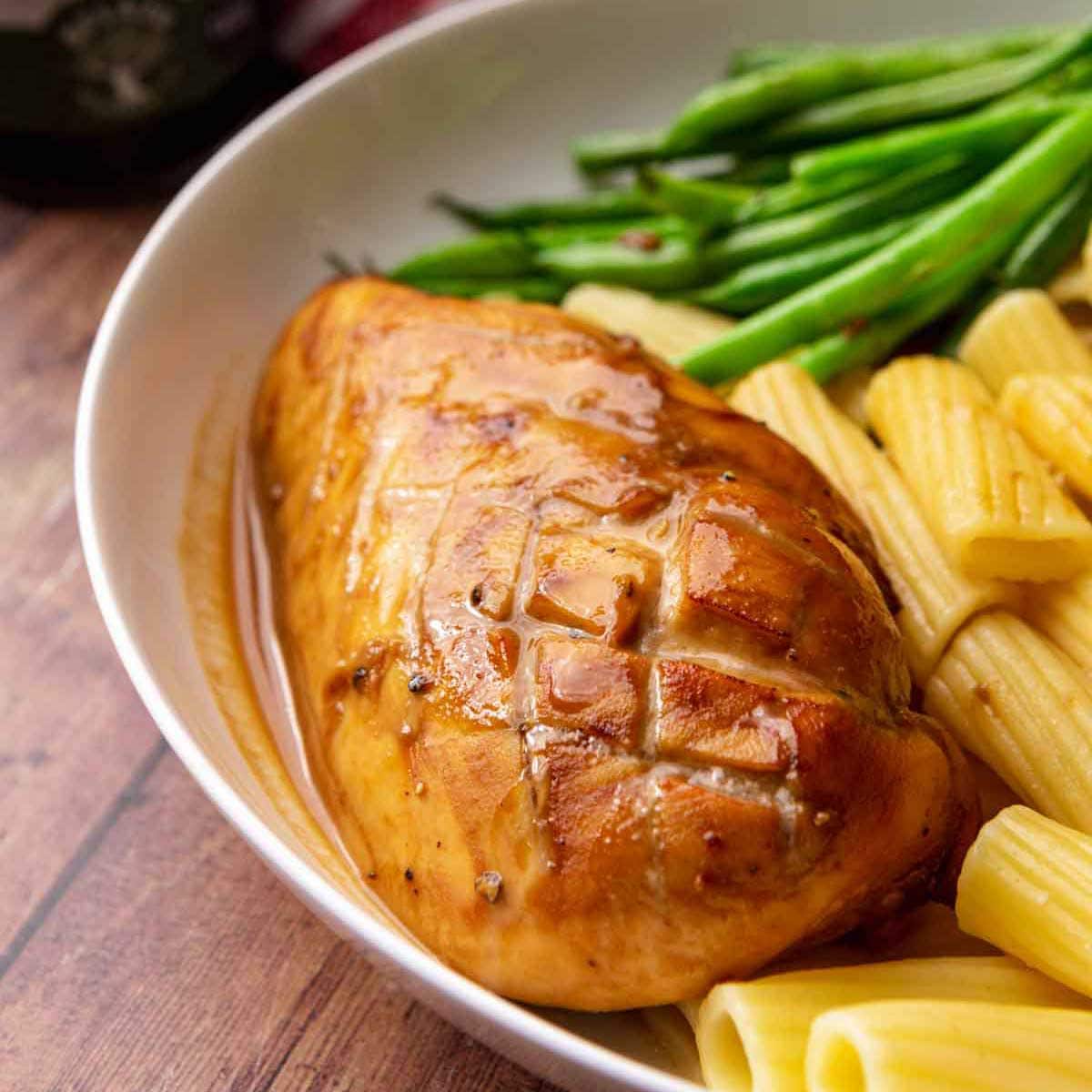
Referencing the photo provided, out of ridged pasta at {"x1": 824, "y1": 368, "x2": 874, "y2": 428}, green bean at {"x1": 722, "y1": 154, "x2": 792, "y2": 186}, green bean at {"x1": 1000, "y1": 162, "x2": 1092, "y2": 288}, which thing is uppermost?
green bean at {"x1": 722, "y1": 154, "x2": 792, "y2": 186}

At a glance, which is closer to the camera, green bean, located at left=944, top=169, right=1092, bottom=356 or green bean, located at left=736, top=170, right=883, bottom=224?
green bean, located at left=944, top=169, right=1092, bottom=356

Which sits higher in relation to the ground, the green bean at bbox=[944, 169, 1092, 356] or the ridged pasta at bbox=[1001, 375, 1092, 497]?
the ridged pasta at bbox=[1001, 375, 1092, 497]

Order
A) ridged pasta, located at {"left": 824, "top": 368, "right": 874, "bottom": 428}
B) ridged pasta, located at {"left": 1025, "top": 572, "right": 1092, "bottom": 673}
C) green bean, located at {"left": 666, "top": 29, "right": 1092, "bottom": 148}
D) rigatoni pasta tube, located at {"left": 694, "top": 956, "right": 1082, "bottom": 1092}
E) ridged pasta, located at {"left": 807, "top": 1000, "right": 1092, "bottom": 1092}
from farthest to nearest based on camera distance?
green bean, located at {"left": 666, "top": 29, "right": 1092, "bottom": 148} < ridged pasta, located at {"left": 824, "top": 368, "right": 874, "bottom": 428} < ridged pasta, located at {"left": 1025, "top": 572, "right": 1092, "bottom": 673} < rigatoni pasta tube, located at {"left": 694, "top": 956, "right": 1082, "bottom": 1092} < ridged pasta, located at {"left": 807, "top": 1000, "right": 1092, "bottom": 1092}

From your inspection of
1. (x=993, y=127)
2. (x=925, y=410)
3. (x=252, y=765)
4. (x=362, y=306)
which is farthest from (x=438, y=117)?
(x=252, y=765)

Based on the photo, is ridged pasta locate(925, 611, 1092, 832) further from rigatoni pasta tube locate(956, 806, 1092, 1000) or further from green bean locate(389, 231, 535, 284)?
green bean locate(389, 231, 535, 284)

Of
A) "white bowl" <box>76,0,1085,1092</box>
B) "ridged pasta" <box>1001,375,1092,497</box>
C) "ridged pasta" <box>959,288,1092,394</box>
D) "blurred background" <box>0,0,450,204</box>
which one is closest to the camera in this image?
"white bowl" <box>76,0,1085,1092</box>

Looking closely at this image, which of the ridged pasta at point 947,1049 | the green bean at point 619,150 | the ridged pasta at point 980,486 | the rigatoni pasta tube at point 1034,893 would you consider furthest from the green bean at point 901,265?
the ridged pasta at point 947,1049

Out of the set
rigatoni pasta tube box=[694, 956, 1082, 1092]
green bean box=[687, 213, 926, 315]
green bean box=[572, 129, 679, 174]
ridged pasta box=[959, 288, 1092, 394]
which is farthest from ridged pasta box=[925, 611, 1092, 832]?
green bean box=[572, 129, 679, 174]

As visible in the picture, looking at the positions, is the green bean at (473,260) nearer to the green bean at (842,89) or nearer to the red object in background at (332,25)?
the green bean at (842,89)
